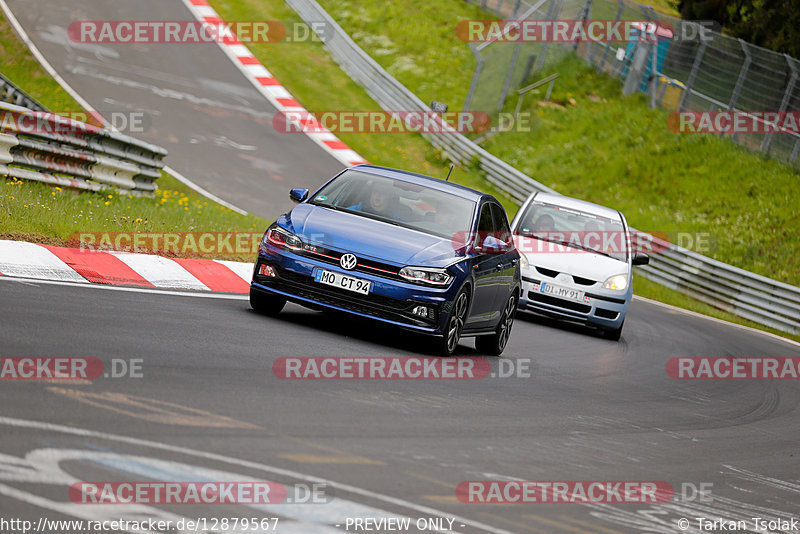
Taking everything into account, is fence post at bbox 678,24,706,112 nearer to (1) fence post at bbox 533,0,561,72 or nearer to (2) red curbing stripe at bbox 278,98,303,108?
(1) fence post at bbox 533,0,561,72

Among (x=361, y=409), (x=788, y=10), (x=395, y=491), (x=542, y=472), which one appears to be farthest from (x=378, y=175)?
(x=788, y=10)

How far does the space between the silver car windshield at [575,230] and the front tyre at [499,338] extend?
418 cm

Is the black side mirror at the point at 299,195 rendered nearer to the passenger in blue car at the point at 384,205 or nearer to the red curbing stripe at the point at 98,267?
the passenger in blue car at the point at 384,205

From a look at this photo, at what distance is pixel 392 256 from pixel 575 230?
7.16m

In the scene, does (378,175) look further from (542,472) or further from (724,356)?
(724,356)

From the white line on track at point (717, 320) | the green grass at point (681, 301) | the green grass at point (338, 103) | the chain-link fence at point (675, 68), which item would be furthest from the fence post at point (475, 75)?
the white line on track at point (717, 320)

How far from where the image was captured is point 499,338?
1177cm

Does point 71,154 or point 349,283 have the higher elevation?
point 71,154

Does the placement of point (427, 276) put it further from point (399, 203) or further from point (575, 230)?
point (575, 230)

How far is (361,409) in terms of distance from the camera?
726 cm

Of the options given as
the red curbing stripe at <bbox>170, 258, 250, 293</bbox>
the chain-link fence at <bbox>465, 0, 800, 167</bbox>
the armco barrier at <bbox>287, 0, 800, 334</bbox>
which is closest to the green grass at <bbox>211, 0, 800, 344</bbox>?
the armco barrier at <bbox>287, 0, 800, 334</bbox>

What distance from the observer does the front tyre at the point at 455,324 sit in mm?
9883

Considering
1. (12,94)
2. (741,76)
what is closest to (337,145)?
(741,76)

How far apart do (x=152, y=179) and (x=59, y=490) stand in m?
12.3
